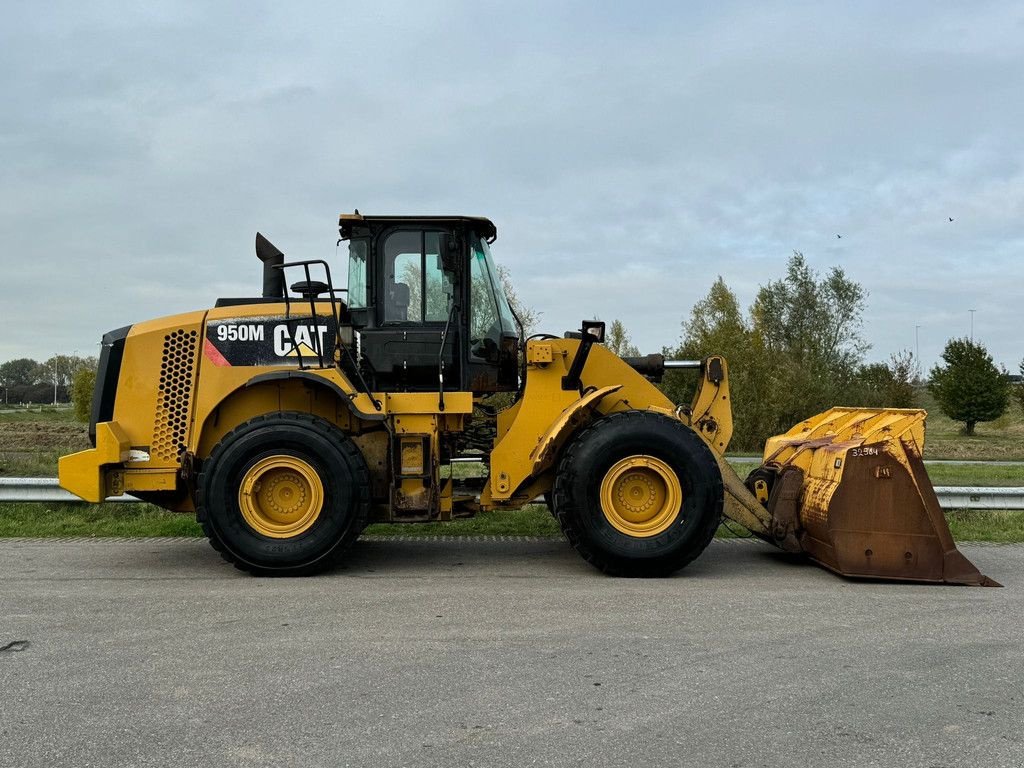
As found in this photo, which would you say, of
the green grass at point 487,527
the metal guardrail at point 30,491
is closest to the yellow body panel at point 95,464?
the metal guardrail at point 30,491

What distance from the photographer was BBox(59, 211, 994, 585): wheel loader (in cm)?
714

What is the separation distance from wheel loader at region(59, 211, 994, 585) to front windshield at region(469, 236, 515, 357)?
18 millimetres

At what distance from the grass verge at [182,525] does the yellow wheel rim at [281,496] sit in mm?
2019

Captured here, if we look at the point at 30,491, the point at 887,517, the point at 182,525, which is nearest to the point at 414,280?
the point at 182,525

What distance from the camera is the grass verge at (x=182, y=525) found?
30.2 feet

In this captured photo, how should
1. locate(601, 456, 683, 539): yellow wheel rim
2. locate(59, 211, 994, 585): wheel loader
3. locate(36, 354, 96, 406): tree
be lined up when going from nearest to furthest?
locate(59, 211, 994, 585): wheel loader, locate(601, 456, 683, 539): yellow wheel rim, locate(36, 354, 96, 406): tree

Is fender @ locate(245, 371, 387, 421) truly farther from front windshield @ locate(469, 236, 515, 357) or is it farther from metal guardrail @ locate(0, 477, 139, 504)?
metal guardrail @ locate(0, 477, 139, 504)

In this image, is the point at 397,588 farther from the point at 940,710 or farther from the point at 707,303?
the point at 707,303

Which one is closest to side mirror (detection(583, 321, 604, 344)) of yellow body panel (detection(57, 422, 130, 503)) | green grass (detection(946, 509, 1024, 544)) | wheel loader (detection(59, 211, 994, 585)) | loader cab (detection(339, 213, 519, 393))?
wheel loader (detection(59, 211, 994, 585))

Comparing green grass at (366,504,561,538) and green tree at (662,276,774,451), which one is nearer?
green grass at (366,504,561,538)

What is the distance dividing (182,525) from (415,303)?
12.1ft

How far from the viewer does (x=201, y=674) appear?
450 centimetres

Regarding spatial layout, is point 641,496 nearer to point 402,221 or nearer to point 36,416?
point 402,221

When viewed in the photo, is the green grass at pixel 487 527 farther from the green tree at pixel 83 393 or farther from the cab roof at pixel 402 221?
the green tree at pixel 83 393
